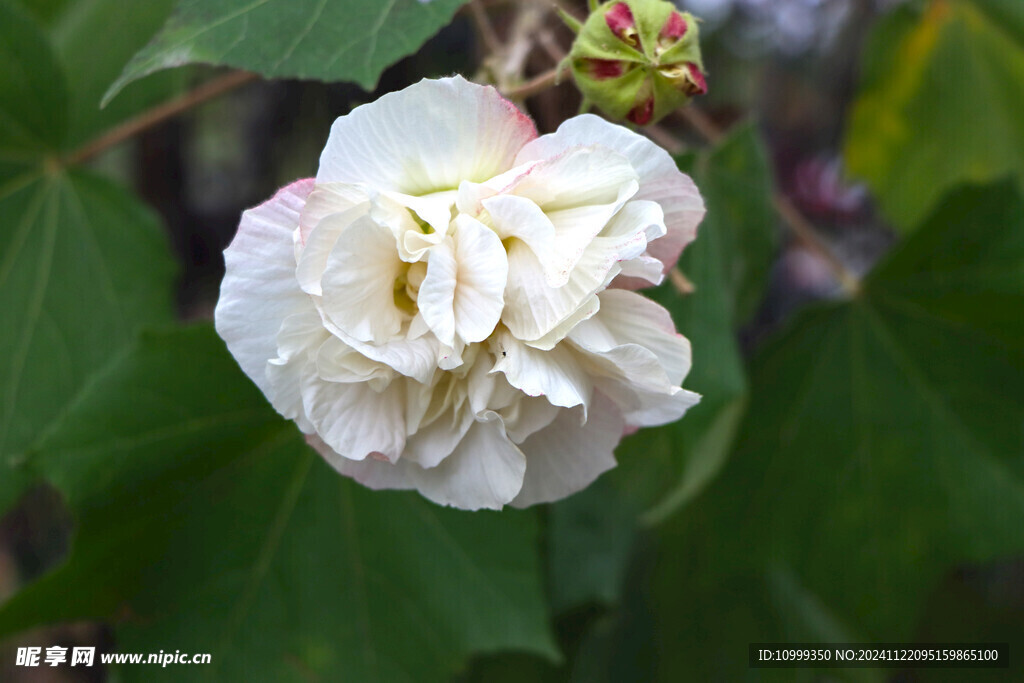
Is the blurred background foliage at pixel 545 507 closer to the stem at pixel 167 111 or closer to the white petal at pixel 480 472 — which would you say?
the stem at pixel 167 111

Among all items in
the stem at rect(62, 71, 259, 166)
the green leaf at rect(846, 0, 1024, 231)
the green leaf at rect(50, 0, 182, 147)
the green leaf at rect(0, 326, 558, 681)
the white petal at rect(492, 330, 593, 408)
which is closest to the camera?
the white petal at rect(492, 330, 593, 408)

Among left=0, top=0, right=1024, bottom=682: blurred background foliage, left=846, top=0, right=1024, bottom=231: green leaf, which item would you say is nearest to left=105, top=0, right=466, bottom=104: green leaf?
left=0, top=0, right=1024, bottom=682: blurred background foliage

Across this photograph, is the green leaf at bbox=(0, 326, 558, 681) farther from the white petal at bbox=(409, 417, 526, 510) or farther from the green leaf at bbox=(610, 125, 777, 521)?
the white petal at bbox=(409, 417, 526, 510)

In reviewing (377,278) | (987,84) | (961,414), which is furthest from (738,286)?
(987,84)

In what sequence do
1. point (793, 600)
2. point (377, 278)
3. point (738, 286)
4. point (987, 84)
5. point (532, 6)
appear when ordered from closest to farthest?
point (377, 278), point (532, 6), point (738, 286), point (793, 600), point (987, 84)

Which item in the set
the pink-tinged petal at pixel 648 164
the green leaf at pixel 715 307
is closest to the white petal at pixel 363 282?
the pink-tinged petal at pixel 648 164

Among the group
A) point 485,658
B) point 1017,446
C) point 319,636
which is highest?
point 319,636

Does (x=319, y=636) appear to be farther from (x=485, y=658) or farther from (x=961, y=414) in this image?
(x=961, y=414)

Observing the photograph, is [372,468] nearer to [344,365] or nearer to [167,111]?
[344,365]
